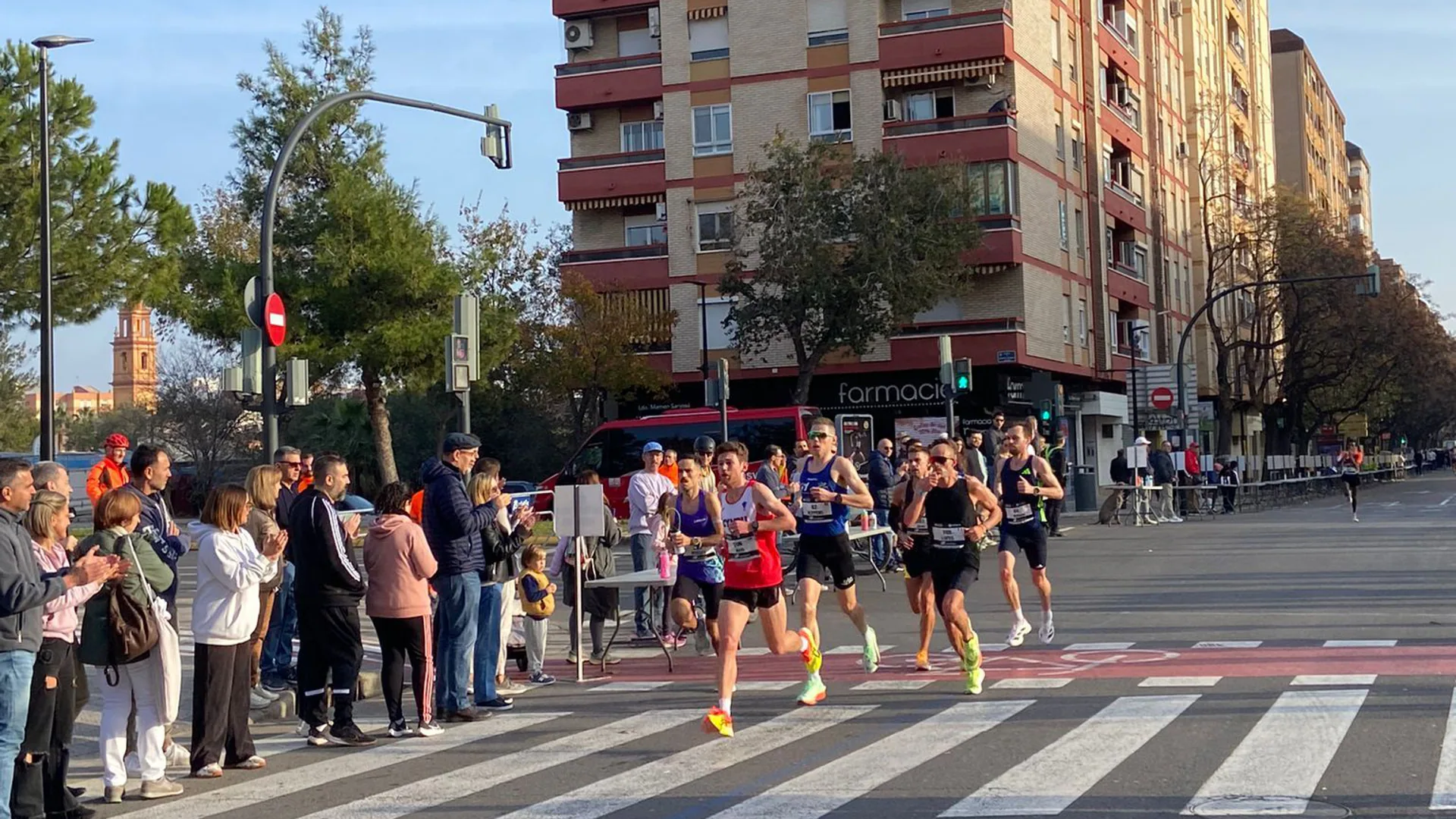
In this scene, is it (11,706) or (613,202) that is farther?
(613,202)

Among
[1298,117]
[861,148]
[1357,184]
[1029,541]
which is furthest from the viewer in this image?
[1357,184]

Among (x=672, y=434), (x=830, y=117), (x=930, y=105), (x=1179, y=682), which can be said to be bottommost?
(x=1179, y=682)

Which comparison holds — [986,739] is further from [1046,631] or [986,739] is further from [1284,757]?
[1046,631]

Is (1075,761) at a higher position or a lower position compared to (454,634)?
lower

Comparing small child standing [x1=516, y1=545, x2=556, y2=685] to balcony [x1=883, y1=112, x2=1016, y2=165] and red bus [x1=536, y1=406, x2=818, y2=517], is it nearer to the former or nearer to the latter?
red bus [x1=536, y1=406, x2=818, y2=517]

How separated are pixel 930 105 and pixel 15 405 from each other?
3511 centimetres

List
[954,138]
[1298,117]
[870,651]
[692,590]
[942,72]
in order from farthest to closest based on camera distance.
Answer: [1298,117]
[942,72]
[954,138]
[870,651]
[692,590]

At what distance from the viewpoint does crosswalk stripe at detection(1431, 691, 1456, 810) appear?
725 centimetres

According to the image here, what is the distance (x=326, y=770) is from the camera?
937 cm

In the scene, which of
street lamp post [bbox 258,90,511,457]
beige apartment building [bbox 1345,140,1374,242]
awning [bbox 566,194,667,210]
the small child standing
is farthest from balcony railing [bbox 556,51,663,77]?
beige apartment building [bbox 1345,140,1374,242]

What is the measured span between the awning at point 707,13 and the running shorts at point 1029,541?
36789mm

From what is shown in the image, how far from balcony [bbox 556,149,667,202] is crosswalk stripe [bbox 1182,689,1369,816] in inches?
1578

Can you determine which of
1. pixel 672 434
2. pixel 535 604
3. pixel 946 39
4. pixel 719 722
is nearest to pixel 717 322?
pixel 946 39

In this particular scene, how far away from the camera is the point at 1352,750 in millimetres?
8570
